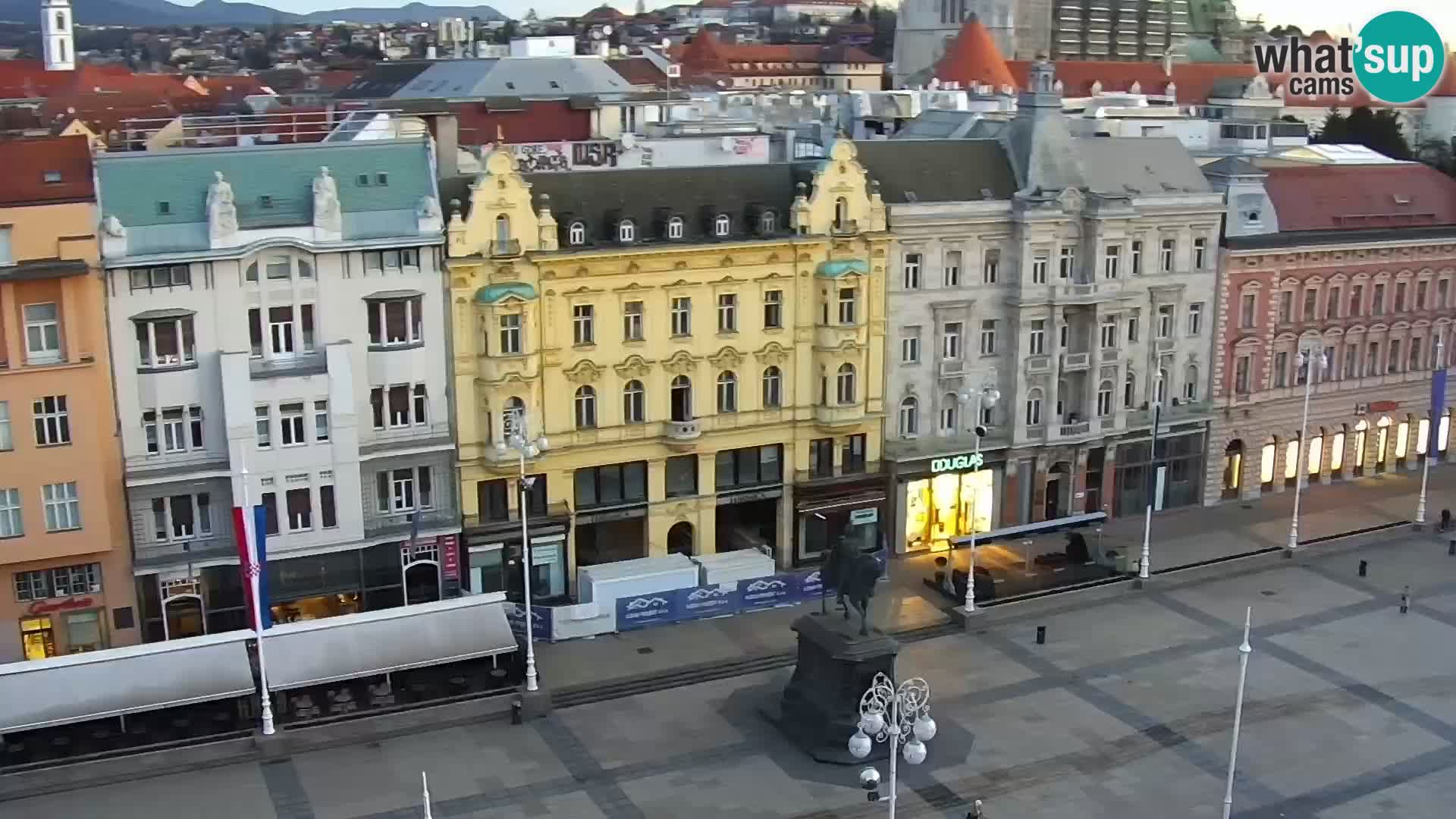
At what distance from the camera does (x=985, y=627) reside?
56.6 meters

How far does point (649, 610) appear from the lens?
55844mm

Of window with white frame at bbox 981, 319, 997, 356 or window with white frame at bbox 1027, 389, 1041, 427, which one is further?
window with white frame at bbox 1027, 389, 1041, 427

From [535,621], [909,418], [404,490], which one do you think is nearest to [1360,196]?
[909,418]

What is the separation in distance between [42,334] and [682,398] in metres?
23.5

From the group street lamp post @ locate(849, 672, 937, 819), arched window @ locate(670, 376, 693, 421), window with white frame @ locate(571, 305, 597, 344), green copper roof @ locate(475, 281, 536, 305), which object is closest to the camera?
street lamp post @ locate(849, 672, 937, 819)

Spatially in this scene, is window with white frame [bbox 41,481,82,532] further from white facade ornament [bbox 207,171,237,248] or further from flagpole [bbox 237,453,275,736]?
white facade ornament [bbox 207,171,237,248]

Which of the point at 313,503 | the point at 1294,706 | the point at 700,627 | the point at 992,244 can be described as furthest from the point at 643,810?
the point at 992,244

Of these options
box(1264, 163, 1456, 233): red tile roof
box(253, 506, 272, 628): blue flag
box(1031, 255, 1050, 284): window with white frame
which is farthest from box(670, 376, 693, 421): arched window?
box(1264, 163, 1456, 233): red tile roof

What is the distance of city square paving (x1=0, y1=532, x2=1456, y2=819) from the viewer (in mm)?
42250

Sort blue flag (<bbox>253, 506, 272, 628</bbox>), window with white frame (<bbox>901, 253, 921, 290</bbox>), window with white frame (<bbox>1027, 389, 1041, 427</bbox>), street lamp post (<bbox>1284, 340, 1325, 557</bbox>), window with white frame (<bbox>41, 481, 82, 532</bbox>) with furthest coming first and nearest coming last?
1. window with white frame (<bbox>1027, 389, 1041, 427</bbox>)
2. street lamp post (<bbox>1284, 340, 1325, 557</bbox>)
3. window with white frame (<bbox>901, 253, 921, 290</bbox>)
4. window with white frame (<bbox>41, 481, 82, 532</bbox>)
5. blue flag (<bbox>253, 506, 272, 628</bbox>)

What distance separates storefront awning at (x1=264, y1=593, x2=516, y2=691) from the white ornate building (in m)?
4.90

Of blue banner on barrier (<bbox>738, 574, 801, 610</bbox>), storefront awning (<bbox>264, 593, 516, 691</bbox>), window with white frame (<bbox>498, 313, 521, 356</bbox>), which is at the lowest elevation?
blue banner on barrier (<bbox>738, 574, 801, 610</bbox>)

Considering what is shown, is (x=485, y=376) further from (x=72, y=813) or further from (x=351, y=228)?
(x=72, y=813)

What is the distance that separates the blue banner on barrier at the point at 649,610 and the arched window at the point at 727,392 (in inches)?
321
